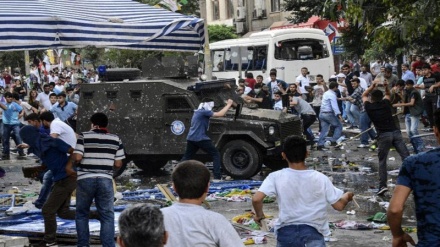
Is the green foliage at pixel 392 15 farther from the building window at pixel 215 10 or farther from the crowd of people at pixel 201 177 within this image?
the building window at pixel 215 10

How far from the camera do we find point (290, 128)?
1758 centimetres

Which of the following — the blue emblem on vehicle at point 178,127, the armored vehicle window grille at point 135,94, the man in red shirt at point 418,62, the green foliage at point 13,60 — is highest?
the green foliage at point 13,60

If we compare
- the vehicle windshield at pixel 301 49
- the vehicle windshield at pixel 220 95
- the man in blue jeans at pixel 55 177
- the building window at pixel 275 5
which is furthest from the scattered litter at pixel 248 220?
the building window at pixel 275 5

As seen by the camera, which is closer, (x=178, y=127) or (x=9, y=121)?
(x=178, y=127)

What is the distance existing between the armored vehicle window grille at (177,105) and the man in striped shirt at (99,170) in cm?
731

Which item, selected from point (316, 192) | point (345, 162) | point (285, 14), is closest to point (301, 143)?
point (316, 192)

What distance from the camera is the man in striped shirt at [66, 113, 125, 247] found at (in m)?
9.82

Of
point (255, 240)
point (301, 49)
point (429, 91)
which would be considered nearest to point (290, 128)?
point (429, 91)

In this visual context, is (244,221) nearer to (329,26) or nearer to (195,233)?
(195,233)

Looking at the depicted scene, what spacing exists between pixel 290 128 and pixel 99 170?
817 centimetres

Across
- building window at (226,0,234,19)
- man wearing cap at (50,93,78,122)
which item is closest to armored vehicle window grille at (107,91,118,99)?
man wearing cap at (50,93,78,122)

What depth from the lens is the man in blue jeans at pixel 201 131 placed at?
15961 mm

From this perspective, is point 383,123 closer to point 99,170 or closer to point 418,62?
point 99,170

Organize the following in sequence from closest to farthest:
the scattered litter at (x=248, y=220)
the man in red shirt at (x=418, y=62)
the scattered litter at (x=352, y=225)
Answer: the scattered litter at (x=352, y=225), the scattered litter at (x=248, y=220), the man in red shirt at (x=418, y=62)
